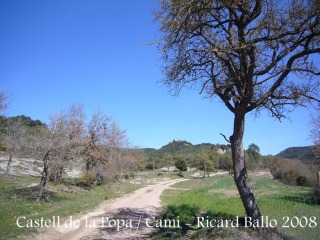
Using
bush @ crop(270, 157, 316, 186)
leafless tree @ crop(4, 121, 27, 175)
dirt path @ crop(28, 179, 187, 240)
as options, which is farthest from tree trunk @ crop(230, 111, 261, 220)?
bush @ crop(270, 157, 316, 186)

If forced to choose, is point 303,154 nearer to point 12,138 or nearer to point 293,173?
point 293,173

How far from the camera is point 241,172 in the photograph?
25.6ft

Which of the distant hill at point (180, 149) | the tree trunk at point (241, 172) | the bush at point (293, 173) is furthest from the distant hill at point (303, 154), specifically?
the distant hill at point (180, 149)

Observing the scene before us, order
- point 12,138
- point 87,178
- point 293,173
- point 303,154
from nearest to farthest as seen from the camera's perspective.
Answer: point 87,178 → point 12,138 → point 303,154 → point 293,173

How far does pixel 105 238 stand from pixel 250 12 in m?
9.06

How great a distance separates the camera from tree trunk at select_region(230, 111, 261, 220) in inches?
299

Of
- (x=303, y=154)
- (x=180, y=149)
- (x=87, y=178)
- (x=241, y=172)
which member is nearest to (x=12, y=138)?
(x=87, y=178)

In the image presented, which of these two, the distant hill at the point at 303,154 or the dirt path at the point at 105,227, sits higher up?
the distant hill at the point at 303,154

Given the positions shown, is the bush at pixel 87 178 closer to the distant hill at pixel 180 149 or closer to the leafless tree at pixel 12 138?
the leafless tree at pixel 12 138

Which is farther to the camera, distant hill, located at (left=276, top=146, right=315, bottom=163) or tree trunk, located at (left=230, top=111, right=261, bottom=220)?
distant hill, located at (left=276, top=146, right=315, bottom=163)

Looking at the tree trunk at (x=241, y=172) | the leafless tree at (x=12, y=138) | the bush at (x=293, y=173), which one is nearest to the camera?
the tree trunk at (x=241, y=172)

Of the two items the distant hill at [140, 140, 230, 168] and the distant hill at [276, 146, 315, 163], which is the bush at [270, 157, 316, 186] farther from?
the distant hill at [140, 140, 230, 168]

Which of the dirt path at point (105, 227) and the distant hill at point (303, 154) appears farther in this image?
the distant hill at point (303, 154)

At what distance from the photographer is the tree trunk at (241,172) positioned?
758 cm
